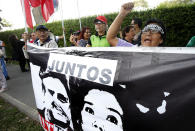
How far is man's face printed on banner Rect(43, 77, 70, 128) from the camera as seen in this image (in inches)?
78.0

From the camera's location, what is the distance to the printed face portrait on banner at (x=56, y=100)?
1962mm

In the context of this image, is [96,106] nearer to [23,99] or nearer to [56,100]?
[56,100]

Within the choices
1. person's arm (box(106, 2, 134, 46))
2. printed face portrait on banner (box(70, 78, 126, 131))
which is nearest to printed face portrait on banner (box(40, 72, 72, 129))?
printed face portrait on banner (box(70, 78, 126, 131))

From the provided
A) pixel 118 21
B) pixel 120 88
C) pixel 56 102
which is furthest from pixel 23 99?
pixel 120 88

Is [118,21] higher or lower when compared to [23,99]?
higher

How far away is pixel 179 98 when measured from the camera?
1.12 meters

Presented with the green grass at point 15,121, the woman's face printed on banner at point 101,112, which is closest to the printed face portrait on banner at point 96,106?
the woman's face printed on banner at point 101,112

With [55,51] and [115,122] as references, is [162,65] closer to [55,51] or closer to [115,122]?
[115,122]

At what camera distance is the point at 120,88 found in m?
1.39

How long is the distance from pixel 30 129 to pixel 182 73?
9.47 ft

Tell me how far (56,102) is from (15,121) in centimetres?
188

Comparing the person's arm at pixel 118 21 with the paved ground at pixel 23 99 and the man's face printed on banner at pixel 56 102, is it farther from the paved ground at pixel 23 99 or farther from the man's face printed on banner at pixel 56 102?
the paved ground at pixel 23 99

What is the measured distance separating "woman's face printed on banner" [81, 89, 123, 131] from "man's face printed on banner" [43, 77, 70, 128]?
32 centimetres

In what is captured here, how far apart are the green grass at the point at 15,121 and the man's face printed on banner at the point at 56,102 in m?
0.93
